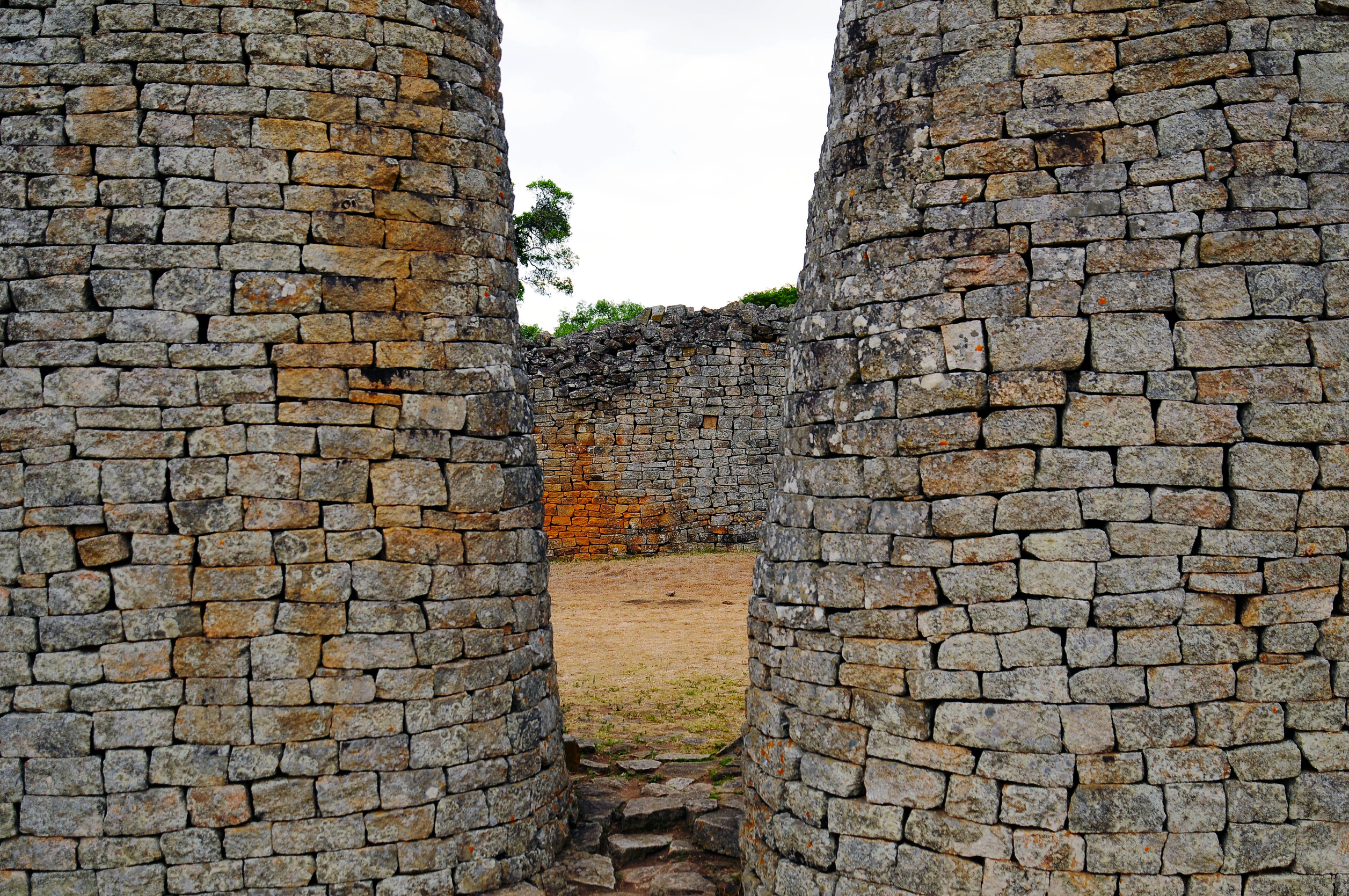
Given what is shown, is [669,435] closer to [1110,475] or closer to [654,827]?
[654,827]

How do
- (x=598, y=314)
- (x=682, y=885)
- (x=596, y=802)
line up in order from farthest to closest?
(x=598, y=314)
(x=596, y=802)
(x=682, y=885)

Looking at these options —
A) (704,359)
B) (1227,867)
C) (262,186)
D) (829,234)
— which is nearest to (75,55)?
(262,186)

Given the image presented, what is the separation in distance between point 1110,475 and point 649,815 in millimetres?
3686

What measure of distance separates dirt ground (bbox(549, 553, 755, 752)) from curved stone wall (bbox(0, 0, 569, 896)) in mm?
3088

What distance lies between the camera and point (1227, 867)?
3.67 meters

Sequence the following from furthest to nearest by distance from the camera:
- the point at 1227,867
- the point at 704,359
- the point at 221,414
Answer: the point at 704,359
the point at 221,414
the point at 1227,867

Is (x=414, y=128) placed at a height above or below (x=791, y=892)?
above

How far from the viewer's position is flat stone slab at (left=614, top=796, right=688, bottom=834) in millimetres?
5664

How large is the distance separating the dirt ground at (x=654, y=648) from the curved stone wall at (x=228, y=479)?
3.09 metres

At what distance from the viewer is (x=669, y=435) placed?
1842 cm

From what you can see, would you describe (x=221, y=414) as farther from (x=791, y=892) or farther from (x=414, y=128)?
(x=791, y=892)

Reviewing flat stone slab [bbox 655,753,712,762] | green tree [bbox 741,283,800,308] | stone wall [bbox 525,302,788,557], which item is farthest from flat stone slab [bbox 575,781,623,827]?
green tree [bbox 741,283,800,308]

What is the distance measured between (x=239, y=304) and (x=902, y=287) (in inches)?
137

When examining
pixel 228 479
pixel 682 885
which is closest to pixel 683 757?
pixel 682 885
